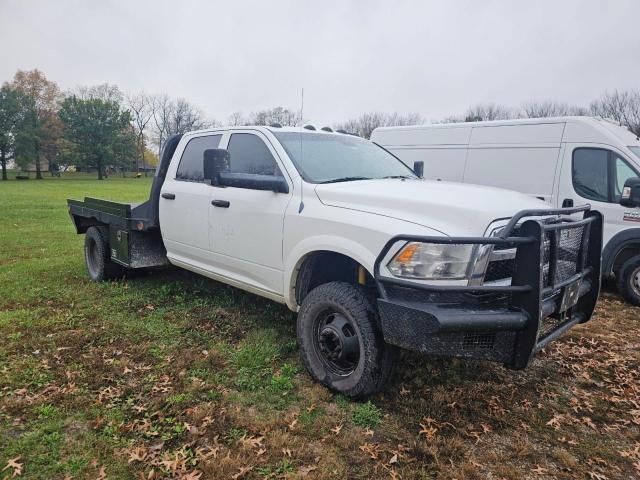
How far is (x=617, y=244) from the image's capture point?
6.45m

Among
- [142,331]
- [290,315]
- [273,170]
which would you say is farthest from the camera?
[290,315]

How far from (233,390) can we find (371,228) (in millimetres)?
1585

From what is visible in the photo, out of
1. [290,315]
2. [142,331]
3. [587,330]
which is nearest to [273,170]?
[290,315]

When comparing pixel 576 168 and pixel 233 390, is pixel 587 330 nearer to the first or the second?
pixel 576 168

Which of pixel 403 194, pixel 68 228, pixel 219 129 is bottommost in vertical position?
pixel 68 228

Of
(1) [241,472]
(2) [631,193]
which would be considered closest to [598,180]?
(2) [631,193]

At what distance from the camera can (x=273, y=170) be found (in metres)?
4.07

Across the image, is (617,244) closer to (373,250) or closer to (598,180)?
(598,180)

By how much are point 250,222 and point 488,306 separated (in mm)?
2143

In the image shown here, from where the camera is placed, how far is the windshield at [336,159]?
3951 millimetres

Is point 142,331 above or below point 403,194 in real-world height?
below

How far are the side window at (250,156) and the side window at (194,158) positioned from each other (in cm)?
33

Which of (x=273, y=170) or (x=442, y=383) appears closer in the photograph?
(x=442, y=383)

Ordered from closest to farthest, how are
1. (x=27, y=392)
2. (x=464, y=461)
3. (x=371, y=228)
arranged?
(x=464, y=461) < (x=371, y=228) < (x=27, y=392)
